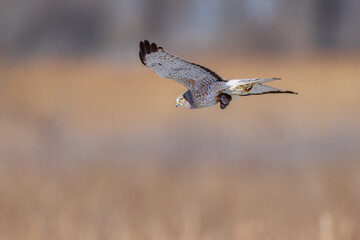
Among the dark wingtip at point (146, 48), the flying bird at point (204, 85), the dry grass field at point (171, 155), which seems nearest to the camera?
the flying bird at point (204, 85)

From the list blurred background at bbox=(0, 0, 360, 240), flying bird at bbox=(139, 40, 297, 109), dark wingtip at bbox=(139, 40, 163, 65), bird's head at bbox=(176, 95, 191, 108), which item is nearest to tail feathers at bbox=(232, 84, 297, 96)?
flying bird at bbox=(139, 40, 297, 109)

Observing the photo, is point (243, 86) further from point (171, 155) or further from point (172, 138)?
point (172, 138)

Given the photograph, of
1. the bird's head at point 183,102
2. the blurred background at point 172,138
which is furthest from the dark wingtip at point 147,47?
the blurred background at point 172,138

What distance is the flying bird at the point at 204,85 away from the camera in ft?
5.61

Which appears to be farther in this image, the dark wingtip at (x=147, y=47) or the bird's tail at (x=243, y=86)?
the dark wingtip at (x=147, y=47)

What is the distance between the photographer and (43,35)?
42.3ft

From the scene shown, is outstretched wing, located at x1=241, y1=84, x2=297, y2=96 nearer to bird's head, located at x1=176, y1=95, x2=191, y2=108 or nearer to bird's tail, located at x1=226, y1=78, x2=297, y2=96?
bird's tail, located at x1=226, y1=78, x2=297, y2=96

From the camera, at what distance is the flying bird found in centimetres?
171

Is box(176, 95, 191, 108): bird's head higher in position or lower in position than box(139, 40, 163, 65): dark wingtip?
lower

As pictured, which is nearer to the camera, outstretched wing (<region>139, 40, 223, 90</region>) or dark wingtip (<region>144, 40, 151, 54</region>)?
outstretched wing (<region>139, 40, 223, 90</region>)

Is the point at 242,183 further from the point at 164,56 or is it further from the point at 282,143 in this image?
the point at 164,56

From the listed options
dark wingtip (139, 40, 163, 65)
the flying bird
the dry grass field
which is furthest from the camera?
the dry grass field

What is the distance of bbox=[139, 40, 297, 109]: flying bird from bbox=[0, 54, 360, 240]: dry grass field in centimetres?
385

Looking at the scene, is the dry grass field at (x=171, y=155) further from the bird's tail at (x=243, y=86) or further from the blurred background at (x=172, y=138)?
the bird's tail at (x=243, y=86)
